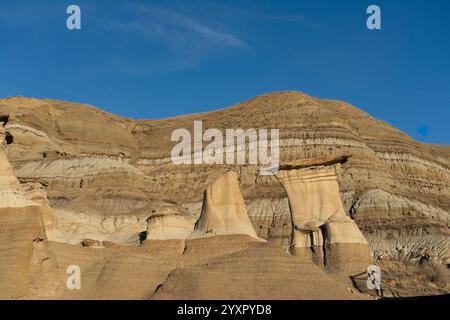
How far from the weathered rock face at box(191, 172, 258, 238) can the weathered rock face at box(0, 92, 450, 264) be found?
33.5 meters

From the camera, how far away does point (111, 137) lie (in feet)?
397

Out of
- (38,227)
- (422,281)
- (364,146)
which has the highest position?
(364,146)

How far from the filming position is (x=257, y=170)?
315ft

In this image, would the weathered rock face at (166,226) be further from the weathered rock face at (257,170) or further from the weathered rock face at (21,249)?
the weathered rock face at (257,170)

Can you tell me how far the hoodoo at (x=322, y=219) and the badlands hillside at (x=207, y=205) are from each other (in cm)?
27

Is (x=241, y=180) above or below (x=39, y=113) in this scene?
below

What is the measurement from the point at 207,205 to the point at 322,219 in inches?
412

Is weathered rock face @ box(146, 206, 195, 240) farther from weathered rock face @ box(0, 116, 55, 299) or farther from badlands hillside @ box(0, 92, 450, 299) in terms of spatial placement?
weathered rock face @ box(0, 116, 55, 299)

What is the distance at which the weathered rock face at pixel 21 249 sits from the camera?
30.0m

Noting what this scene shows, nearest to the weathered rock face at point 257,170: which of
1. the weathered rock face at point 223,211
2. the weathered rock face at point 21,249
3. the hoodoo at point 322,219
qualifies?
the hoodoo at point 322,219
